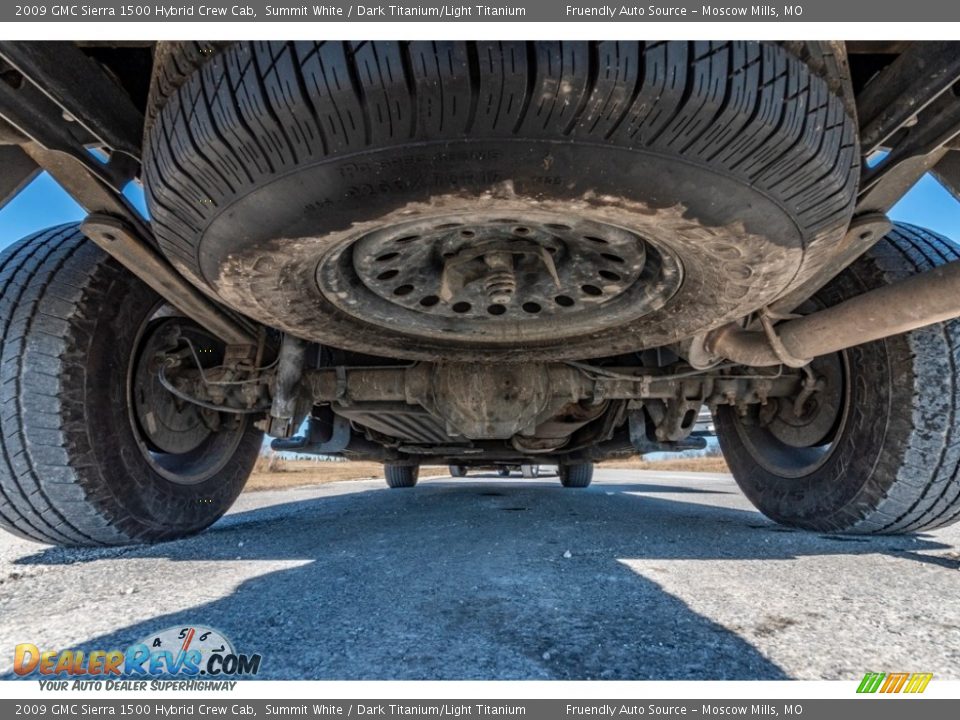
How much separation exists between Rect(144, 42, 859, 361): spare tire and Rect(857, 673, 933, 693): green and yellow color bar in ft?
2.83

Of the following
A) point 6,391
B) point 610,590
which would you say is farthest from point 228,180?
point 6,391

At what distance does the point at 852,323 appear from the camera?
1.49m

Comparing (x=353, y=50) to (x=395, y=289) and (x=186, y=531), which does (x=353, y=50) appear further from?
(x=186, y=531)

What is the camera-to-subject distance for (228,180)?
958mm

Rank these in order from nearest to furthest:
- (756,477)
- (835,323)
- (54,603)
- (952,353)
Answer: (54,603) < (835,323) < (952,353) < (756,477)

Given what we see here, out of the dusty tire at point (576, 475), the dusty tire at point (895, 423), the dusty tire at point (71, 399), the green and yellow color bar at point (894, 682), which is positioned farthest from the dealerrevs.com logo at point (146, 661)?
the dusty tire at point (576, 475)

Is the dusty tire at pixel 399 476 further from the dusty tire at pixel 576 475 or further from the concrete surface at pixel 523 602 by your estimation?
the concrete surface at pixel 523 602

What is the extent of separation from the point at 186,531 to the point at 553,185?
2.26m

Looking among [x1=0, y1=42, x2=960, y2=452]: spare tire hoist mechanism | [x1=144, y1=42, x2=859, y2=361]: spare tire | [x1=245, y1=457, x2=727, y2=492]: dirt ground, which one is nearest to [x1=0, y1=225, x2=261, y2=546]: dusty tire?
[x1=0, y1=42, x2=960, y2=452]: spare tire hoist mechanism

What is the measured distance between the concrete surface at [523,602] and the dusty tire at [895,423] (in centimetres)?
14

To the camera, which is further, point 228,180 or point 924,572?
point 924,572

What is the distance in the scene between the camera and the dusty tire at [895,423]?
1896 millimetres

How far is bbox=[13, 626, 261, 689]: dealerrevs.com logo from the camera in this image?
0.91 metres

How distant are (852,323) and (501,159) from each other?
4.20ft
